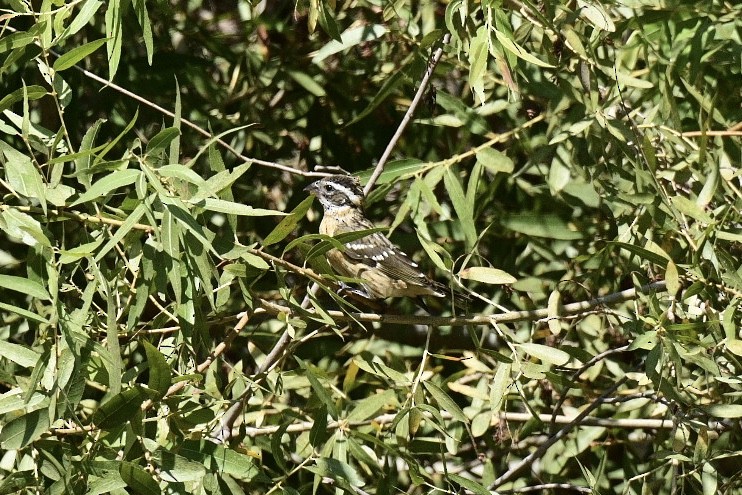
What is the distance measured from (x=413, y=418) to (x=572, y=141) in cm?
119

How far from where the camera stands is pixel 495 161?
3830 mm

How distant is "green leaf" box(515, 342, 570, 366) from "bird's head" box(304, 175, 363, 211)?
6.23ft

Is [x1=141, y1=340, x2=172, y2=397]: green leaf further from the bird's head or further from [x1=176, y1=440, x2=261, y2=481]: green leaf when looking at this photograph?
the bird's head

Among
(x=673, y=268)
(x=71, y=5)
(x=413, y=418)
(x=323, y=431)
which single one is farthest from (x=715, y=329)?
(x=71, y=5)

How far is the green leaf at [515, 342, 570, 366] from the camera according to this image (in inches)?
122

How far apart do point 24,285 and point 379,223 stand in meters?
2.78

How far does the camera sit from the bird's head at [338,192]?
498cm

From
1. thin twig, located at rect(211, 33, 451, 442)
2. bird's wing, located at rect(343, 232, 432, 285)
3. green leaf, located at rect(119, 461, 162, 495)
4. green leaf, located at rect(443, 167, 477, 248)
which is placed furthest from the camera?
bird's wing, located at rect(343, 232, 432, 285)

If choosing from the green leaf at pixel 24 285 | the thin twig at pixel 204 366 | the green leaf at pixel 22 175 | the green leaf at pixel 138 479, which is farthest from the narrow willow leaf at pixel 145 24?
the green leaf at pixel 138 479

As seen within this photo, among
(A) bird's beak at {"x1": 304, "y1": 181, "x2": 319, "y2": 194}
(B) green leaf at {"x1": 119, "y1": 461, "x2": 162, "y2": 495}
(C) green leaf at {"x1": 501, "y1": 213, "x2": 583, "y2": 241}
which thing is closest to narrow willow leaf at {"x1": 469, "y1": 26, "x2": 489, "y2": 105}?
(B) green leaf at {"x1": 119, "y1": 461, "x2": 162, "y2": 495}

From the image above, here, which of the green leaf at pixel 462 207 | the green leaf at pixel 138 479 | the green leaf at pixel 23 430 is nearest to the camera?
the green leaf at pixel 23 430

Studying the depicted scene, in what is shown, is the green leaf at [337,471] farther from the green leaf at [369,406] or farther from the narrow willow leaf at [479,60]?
the narrow willow leaf at [479,60]

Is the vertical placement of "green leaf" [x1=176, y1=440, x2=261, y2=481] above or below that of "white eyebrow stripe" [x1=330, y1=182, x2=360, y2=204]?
above

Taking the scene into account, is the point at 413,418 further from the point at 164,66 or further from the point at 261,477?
the point at 164,66
